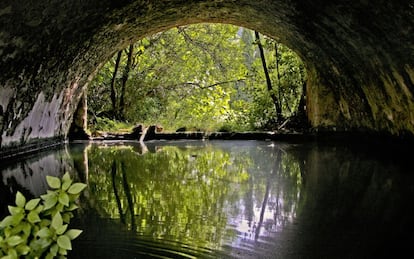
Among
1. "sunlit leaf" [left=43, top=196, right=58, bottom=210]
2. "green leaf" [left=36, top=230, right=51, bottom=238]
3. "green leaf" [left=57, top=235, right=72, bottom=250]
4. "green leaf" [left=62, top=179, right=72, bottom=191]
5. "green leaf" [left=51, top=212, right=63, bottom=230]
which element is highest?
"green leaf" [left=62, top=179, right=72, bottom=191]

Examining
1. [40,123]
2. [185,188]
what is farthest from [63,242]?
[40,123]

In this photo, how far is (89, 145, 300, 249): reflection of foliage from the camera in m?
3.53

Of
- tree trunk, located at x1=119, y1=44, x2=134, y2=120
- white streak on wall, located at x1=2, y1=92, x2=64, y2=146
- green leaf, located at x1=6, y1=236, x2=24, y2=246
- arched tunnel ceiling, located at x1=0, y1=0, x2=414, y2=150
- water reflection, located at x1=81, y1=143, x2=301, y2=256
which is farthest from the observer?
tree trunk, located at x1=119, y1=44, x2=134, y2=120

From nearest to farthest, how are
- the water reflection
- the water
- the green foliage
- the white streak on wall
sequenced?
the water → the water reflection → the white streak on wall → the green foliage

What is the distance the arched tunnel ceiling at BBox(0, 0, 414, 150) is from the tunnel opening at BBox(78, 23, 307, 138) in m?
1.82

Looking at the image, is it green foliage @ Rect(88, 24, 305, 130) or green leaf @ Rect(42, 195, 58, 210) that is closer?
green leaf @ Rect(42, 195, 58, 210)

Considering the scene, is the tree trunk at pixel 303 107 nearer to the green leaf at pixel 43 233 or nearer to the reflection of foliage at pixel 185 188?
the reflection of foliage at pixel 185 188

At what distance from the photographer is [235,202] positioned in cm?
439

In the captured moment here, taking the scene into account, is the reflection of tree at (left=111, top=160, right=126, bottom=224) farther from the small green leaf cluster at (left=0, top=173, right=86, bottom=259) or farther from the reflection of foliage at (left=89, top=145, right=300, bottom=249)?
the small green leaf cluster at (left=0, top=173, right=86, bottom=259)

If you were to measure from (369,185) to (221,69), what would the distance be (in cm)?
1058

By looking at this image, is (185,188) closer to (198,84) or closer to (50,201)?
(50,201)

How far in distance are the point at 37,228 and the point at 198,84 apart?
14.7 meters

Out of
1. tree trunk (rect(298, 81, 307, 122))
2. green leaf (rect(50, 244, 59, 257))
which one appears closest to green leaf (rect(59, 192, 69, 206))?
green leaf (rect(50, 244, 59, 257))

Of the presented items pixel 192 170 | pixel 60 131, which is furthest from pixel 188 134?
pixel 192 170
